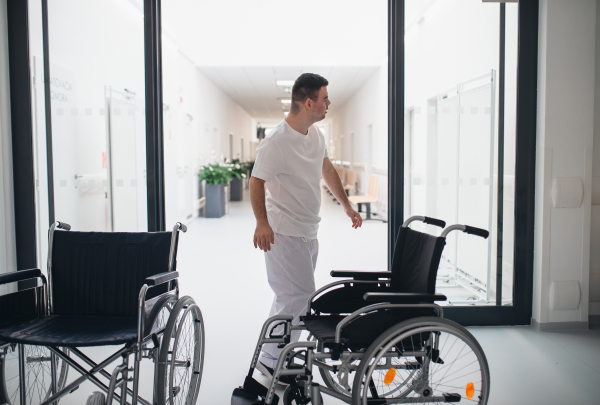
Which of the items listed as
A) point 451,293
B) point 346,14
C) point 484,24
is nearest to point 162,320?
point 451,293

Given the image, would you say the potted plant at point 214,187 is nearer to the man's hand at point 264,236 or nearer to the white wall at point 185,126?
the white wall at point 185,126

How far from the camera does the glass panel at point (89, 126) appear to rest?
3.15 metres

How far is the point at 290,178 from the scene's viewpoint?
2.19 m

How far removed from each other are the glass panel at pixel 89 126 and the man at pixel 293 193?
51.0 inches

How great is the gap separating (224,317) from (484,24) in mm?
2731

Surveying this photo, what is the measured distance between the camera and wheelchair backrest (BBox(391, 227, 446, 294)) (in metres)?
1.73

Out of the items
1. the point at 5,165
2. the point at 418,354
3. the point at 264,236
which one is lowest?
the point at 418,354

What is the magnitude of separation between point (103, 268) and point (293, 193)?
0.90 meters

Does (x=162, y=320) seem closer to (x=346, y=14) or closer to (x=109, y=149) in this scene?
(x=109, y=149)

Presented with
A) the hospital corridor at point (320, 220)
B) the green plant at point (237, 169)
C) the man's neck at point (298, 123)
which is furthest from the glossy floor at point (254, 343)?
the green plant at point (237, 169)

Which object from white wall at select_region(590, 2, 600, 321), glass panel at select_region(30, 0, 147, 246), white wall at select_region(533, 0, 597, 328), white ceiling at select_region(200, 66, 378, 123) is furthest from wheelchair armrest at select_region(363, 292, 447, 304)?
white ceiling at select_region(200, 66, 378, 123)

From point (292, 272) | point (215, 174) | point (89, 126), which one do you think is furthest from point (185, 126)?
point (292, 272)

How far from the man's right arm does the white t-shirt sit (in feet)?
0.14

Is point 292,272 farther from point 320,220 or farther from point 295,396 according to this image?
point 295,396
